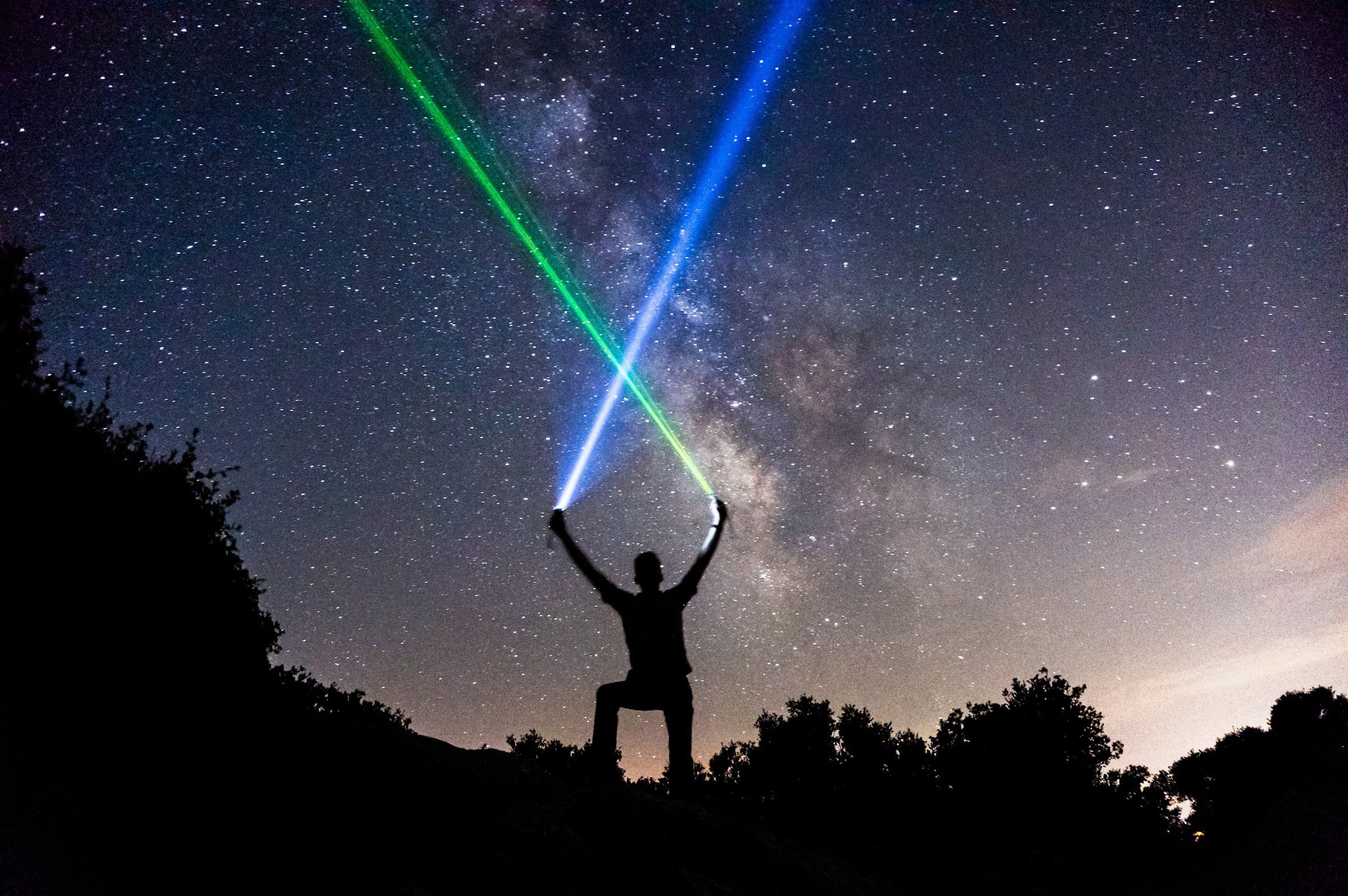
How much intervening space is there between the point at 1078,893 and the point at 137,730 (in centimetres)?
989

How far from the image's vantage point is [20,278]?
9.89 meters

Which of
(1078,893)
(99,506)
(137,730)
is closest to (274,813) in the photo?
(137,730)

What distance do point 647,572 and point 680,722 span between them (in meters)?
1.55

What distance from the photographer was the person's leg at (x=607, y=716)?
7.48 metres

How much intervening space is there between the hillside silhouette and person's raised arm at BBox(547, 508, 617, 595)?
2031 mm

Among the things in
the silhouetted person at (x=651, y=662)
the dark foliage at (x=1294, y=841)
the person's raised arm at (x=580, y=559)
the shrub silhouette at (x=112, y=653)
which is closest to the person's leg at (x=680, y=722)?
the silhouetted person at (x=651, y=662)

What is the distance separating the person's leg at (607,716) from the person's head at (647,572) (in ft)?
3.30

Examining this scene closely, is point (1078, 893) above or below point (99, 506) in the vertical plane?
below

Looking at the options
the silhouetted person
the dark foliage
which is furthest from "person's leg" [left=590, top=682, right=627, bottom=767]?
the dark foliage

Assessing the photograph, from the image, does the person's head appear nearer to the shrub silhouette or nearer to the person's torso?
the person's torso

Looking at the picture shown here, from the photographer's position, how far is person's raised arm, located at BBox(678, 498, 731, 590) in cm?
780

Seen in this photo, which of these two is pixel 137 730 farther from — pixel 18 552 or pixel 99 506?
pixel 99 506

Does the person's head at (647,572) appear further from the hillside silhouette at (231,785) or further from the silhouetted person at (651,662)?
the hillside silhouette at (231,785)

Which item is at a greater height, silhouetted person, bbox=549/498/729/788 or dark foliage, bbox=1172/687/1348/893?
silhouetted person, bbox=549/498/729/788
